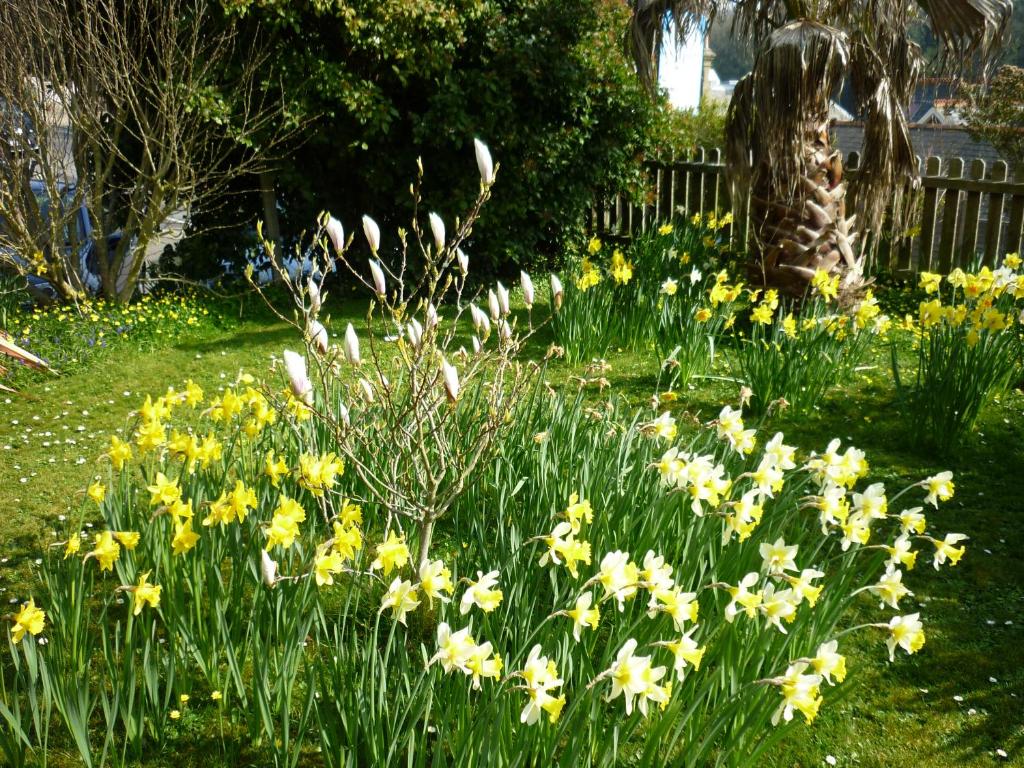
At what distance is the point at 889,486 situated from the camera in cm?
396

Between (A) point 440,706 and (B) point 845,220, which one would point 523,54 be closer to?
(B) point 845,220

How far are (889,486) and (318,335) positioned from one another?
2721mm

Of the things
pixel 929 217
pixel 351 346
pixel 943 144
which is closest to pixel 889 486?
pixel 351 346

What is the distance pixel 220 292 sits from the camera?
8.56 metres

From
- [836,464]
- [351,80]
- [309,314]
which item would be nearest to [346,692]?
[309,314]

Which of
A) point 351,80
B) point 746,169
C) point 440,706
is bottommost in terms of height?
point 440,706

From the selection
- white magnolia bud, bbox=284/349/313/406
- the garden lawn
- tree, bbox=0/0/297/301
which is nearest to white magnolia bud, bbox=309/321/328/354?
white magnolia bud, bbox=284/349/313/406

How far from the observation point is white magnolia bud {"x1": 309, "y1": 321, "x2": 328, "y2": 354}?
2262mm

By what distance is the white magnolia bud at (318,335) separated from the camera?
2.26 m

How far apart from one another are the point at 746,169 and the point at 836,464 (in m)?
4.19

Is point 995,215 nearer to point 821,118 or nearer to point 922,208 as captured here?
point 922,208

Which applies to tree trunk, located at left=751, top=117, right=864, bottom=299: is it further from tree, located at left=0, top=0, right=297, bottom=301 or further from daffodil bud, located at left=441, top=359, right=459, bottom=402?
daffodil bud, located at left=441, top=359, right=459, bottom=402

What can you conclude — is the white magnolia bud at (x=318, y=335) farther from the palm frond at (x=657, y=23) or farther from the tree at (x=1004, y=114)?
the tree at (x=1004, y=114)

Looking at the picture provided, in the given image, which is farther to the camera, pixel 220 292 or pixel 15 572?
pixel 220 292
